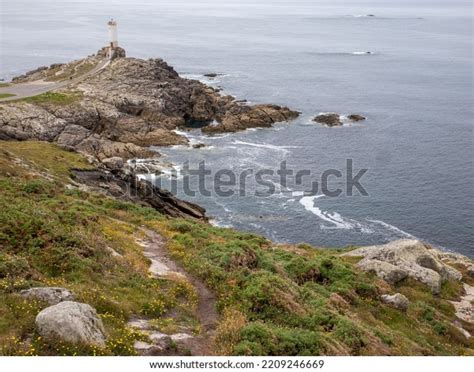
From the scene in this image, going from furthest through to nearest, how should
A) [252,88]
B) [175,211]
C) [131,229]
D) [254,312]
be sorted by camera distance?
1. [252,88]
2. [175,211]
3. [131,229]
4. [254,312]

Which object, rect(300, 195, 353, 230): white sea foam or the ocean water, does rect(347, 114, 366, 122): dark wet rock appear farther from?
rect(300, 195, 353, 230): white sea foam

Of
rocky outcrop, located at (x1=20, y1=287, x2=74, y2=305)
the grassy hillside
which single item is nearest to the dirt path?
the grassy hillside

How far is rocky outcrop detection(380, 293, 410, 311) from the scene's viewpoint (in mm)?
29859

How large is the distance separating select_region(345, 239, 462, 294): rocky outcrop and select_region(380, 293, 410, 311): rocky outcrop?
4.78m

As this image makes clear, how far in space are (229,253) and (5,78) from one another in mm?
135186

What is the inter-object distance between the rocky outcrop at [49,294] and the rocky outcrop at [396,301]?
1902cm

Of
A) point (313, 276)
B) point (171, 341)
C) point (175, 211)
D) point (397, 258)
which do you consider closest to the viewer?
point (171, 341)

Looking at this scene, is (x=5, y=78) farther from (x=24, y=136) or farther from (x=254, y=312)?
(x=254, y=312)

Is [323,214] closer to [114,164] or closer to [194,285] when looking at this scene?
[114,164]

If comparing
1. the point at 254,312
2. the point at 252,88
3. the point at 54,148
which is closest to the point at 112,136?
the point at 54,148

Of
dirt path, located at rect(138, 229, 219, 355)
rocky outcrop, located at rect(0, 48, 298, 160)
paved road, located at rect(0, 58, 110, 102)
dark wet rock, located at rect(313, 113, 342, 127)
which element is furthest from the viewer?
dark wet rock, located at rect(313, 113, 342, 127)

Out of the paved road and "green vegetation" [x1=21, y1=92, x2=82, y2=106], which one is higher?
the paved road

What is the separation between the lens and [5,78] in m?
142

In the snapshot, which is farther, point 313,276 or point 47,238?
point 313,276
